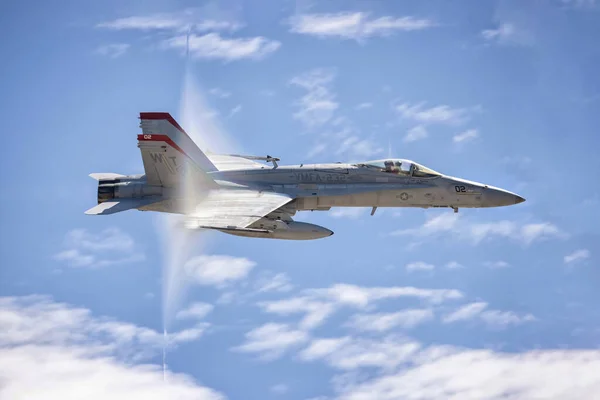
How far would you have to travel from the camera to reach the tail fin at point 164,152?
148 feet

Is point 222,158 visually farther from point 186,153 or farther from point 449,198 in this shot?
point 449,198

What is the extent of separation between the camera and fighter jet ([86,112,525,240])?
44719 millimetres

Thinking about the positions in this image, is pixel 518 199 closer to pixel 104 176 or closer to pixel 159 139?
pixel 159 139

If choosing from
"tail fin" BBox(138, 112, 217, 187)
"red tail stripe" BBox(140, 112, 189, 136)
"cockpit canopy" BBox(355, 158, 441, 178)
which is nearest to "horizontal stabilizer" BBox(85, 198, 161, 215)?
"tail fin" BBox(138, 112, 217, 187)

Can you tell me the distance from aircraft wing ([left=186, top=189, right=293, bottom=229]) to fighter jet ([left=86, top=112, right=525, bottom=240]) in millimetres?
77

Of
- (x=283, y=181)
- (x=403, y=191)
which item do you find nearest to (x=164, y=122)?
(x=283, y=181)

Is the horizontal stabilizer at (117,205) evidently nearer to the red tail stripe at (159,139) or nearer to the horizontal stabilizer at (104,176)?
the horizontal stabilizer at (104,176)

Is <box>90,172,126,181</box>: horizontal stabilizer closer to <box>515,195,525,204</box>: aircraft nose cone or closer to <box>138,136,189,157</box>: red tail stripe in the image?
<box>138,136,189,157</box>: red tail stripe

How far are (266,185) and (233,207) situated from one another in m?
2.73

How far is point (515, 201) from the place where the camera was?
46.0 m

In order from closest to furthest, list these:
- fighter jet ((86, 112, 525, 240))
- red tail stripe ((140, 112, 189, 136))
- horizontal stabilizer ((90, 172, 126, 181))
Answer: fighter jet ((86, 112, 525, 240))
horizontal stabilizer ((90, 172, 126, 181))
red tail stripe ((140, 112, 189, 136))

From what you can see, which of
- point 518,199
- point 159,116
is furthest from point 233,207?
point 518,199

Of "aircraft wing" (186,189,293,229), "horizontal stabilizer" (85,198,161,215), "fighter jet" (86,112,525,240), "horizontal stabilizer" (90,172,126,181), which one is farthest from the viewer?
"horizontal stabilizer" (90,172,126,181)

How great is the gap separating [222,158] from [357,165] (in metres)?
6.85
